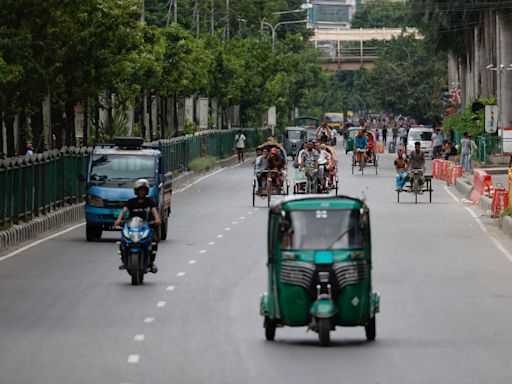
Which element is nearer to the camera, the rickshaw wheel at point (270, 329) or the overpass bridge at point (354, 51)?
the rickshaw wheel at point (270, 329)

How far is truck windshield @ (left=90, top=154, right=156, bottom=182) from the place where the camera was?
Result: 108 feet

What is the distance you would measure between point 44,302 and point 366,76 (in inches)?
5050

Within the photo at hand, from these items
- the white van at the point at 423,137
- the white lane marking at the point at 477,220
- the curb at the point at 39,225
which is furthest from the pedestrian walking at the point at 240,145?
the curb at the point at 39,225

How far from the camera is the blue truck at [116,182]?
3206 cm

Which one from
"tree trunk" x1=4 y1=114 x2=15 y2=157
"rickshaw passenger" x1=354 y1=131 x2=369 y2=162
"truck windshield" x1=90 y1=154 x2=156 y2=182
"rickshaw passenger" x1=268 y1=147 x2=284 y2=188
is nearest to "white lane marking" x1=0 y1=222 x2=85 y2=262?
"truck windshield" x1=90 y1=154 x2=156 y2=182

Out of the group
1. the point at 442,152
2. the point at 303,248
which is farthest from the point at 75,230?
the point at 442,152

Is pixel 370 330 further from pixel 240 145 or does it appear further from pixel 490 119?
pixel 240 145

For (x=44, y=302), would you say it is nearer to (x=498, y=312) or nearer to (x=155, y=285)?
(x=155, y=285)

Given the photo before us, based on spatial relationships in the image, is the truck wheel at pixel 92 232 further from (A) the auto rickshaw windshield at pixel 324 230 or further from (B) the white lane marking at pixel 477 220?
(A) the auto rickshaw windshield at pixel 324 230

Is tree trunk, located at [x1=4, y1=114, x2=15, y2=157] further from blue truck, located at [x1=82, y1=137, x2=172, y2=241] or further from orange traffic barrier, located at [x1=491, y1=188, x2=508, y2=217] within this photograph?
orange traffic barrier, located at [x1=491, y1=188, x2=508, y2=217]

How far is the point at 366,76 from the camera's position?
487 ft

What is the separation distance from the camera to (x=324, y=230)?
16625 mm

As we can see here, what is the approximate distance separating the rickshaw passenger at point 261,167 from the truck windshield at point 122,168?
10.5 metres

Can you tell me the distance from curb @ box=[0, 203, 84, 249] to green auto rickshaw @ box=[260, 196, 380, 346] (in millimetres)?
15168
